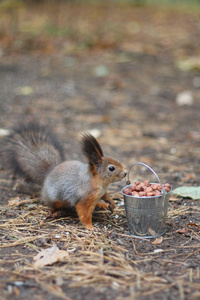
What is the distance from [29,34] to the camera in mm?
9516

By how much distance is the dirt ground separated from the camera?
216cm

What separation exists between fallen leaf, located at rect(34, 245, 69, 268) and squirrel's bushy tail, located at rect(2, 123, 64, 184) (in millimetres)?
1047

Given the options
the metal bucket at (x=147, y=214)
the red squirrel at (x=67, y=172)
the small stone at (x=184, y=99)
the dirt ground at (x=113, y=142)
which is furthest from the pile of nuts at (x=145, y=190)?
the small stone at (x=184, y=99)

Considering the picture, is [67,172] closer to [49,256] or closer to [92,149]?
[92,149]

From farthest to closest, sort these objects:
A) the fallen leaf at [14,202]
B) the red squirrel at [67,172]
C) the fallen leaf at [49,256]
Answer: the fallen leaf at [14,202] → the red squirrel at [67,172] → the fallen leaf at [49,256]

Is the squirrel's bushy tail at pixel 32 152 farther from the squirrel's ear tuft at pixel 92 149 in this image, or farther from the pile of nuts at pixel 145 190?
the pile of nuts at pixel 145 190

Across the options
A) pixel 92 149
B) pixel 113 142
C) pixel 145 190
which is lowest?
pixel 113 142

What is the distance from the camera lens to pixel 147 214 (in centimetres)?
270

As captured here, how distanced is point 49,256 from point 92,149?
2.76 ft

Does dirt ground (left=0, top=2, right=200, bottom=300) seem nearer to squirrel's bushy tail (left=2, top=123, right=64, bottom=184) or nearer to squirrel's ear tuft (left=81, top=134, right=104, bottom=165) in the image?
squirrel's bushy tail (left=2, top=123, right=64, bottom=184)

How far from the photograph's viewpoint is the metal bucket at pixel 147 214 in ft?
8.75

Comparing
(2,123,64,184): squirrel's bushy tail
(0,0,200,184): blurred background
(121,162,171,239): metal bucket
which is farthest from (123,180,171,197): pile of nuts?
(0,0,200,184): blurred background

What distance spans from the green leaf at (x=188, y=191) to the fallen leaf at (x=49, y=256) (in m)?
1.41

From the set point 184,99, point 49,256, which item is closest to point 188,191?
point 49,256
